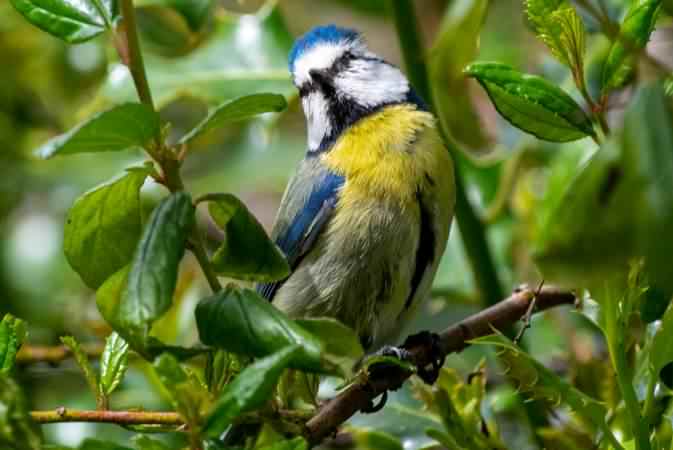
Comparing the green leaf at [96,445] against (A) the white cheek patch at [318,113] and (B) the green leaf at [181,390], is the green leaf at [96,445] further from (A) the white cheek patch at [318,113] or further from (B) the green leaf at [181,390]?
(A) the white cheek patch at [318,113]

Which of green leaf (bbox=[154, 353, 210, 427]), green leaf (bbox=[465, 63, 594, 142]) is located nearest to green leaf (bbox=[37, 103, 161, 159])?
green leaf (bbox=[154, 353, 210, 427])

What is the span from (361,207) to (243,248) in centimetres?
64

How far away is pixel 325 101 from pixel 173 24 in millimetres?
283

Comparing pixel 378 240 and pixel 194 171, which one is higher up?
pixel 378 240

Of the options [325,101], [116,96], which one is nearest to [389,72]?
[325,101]

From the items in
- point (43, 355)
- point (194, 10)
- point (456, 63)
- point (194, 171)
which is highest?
point (194, 10)

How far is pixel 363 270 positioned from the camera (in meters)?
1.37

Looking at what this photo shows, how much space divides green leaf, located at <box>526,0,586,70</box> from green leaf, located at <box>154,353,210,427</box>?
355 mm

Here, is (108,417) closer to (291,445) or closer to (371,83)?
(291,445)

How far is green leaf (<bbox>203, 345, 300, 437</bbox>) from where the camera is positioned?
641 mm

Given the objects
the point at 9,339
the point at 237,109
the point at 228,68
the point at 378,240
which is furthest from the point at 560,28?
the point at 228,68

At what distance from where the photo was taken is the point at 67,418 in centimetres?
76

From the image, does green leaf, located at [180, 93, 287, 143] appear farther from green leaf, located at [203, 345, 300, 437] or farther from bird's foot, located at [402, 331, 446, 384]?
bird's foot, located at [402, 331, 446, 384]

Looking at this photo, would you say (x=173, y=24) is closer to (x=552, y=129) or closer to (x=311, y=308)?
(x=311, y=308)
